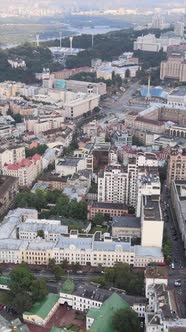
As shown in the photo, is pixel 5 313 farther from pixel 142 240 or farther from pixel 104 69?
pixel 104 69

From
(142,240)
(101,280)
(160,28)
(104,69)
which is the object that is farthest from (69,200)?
(160,28)

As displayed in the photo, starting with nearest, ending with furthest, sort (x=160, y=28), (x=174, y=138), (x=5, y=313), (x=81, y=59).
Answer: (x=5, y=313), (x=174, y=138), (x=81, y=59), (x=160, y=28)

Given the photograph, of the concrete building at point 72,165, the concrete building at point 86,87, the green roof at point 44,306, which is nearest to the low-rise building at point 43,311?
the green roof at point 44,306

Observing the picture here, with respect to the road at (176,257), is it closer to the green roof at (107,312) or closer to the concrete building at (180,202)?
the concrete building at (180,202)

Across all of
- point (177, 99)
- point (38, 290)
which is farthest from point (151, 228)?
point (177, 99)

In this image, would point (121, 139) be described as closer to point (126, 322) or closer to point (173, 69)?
point (126, 322)

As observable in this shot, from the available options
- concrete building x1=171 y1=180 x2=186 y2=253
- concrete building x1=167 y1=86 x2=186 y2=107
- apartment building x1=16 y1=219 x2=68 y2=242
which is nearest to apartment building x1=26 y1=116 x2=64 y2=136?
concrete building x1=167 y1=86 x2=186 y2=107

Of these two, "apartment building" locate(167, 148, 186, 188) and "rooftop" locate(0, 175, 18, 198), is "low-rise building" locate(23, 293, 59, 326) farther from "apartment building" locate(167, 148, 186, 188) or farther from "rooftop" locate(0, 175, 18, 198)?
"apartment building" locate(167, 148, 186, 188)
